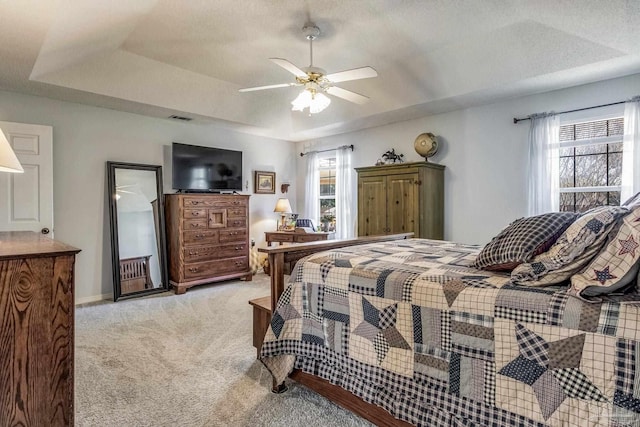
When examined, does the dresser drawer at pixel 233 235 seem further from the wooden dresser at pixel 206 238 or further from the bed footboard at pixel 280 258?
the bed footboard at pixel 280 258

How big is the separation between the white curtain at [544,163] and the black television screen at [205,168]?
405cm

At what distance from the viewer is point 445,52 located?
3.65 meters

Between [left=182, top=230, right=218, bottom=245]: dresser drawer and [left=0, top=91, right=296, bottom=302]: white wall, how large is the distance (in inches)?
31.8

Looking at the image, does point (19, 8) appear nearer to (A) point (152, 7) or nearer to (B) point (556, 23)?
(A) point (152, 7)

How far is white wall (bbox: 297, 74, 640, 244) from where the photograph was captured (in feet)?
12.4

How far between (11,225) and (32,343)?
10.3 feet

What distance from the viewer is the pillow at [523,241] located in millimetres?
1557

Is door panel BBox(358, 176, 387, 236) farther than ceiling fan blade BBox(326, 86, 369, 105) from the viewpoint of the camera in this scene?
Yes

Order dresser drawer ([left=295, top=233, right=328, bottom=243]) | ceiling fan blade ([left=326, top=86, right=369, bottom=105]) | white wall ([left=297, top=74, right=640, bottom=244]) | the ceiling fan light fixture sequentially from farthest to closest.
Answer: dresser drawer ([left=295, top=233, right=328, bottom=243]), white wall ([left=297, top=74, right=640, bottom=244]), ceiling fan blade ([left=326, top=86, right=369, bottom=105]), the ceiling fan light fixture

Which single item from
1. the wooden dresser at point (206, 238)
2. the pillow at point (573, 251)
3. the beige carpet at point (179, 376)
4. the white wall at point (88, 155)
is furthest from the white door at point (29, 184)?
the pillow at point (573, 251)

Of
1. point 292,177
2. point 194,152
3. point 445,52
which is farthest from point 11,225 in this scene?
point 445,52

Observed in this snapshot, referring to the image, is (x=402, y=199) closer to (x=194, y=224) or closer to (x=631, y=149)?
(x=631, y=149)

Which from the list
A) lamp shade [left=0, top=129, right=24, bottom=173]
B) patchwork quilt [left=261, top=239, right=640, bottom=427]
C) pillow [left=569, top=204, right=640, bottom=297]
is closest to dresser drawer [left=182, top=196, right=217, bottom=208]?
lamp shade [left=0, top=129, right=24, bottom=173]

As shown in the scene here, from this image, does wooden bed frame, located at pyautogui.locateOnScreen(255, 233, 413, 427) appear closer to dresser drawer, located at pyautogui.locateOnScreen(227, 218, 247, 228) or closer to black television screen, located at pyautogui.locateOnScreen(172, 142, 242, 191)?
dresser drawer, located at pyautogui.locateOnScreen(227, 218, 247, 228)
